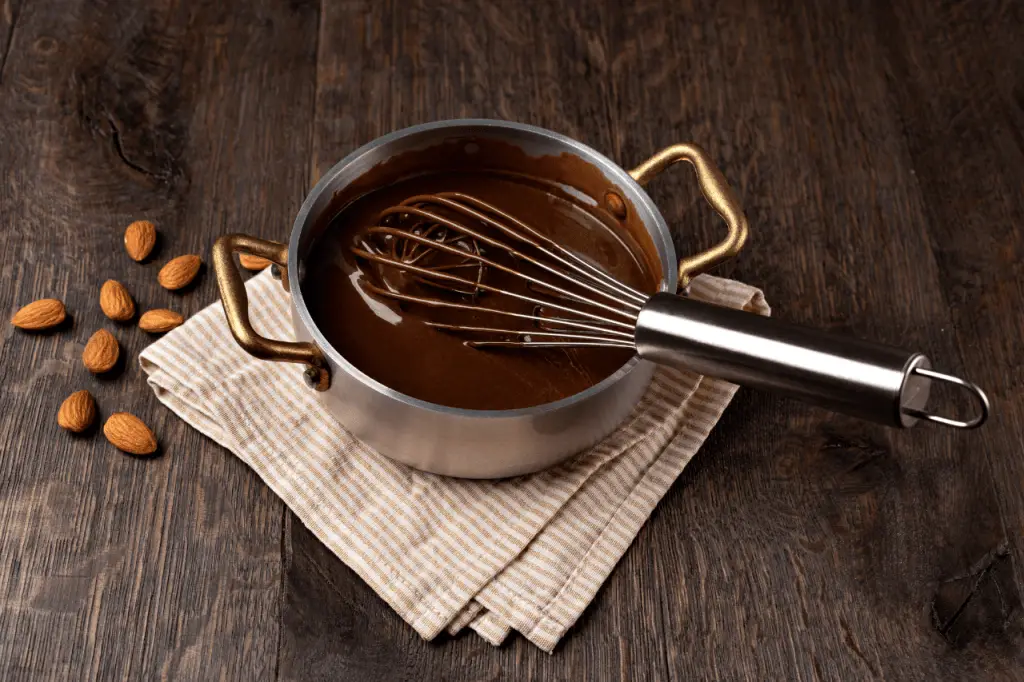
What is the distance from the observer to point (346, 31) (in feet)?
4.24

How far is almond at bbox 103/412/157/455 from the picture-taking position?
952 millimetres

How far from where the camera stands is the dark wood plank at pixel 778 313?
0.89 meters

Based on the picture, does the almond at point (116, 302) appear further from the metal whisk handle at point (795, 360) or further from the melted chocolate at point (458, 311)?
the metal whisk handle at point (795, 360)

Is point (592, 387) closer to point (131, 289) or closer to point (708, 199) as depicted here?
point (708, 199)

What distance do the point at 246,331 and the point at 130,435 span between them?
0.22m

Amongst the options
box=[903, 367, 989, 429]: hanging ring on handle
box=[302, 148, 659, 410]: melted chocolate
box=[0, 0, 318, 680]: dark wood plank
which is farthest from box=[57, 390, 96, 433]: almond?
box=[903, 367, 989, 429]: hanging ring on handle

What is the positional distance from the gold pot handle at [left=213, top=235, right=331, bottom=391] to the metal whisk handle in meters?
0.27

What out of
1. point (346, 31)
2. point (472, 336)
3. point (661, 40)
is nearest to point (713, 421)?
point (472, 336)

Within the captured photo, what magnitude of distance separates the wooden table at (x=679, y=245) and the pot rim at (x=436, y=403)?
0.64ft

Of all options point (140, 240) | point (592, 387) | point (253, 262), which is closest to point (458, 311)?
point (592, 387)

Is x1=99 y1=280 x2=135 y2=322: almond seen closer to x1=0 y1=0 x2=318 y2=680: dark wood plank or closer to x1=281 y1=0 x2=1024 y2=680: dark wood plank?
x1=0 y1=0 x2=318 y2=680: dark wood plank

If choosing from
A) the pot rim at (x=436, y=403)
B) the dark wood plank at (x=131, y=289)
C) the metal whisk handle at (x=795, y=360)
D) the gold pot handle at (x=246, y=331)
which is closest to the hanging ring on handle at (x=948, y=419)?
the metal whisk handle at (x=795, y=360)

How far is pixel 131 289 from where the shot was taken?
3.49ft

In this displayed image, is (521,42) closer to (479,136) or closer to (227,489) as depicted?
(479,136)
